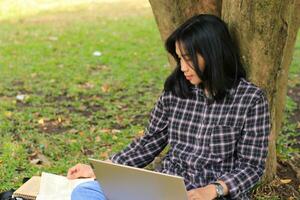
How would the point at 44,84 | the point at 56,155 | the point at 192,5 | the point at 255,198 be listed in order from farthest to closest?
the point at 44,84 → the point at 56,155 → the point at 255,198 → the point at 192,5

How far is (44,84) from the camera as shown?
6.70 m

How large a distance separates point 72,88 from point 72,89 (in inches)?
1.9

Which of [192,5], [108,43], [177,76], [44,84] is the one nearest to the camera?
[177,76]

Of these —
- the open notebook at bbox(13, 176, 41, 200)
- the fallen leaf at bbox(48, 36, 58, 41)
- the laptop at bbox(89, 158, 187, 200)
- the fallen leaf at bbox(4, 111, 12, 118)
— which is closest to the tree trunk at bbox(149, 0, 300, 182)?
the laptop at bbox(89, 158, 187, 200)

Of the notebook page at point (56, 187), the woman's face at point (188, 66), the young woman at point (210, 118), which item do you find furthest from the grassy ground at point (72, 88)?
the woman's face at point (188, 66)

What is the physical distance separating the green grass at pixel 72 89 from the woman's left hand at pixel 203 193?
1955 mm

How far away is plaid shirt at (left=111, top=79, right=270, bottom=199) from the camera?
256 cm

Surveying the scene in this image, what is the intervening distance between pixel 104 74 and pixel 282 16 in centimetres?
442

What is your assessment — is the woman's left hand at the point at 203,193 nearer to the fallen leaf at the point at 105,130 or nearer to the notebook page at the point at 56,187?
the notebook page at the point at 56,187

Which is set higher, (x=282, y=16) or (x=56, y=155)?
(x=282, y=16)

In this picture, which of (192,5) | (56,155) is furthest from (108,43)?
(192,5)

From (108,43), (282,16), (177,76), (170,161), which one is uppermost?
(282,16)

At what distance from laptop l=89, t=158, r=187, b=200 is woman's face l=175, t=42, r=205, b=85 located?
0.63 metres

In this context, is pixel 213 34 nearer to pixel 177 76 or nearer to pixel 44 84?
pixel 177 76
